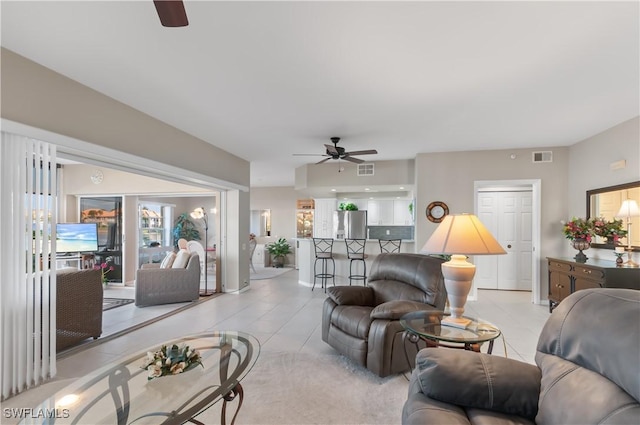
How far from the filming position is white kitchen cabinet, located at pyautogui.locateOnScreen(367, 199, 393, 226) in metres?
8.44

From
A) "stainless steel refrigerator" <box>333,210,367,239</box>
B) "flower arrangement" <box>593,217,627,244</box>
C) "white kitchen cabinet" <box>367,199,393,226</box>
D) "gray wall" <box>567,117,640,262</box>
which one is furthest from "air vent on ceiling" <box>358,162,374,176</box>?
"flower arrangement" <box>593,217,627,244</box>

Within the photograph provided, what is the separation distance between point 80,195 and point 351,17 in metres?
7.18

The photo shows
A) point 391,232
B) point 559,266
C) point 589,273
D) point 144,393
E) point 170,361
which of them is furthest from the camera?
point 391,232

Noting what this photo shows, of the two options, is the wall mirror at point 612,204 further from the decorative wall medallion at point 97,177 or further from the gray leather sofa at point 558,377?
the decorative wall medallion at point 97,177

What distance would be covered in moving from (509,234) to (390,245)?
2.46 metres

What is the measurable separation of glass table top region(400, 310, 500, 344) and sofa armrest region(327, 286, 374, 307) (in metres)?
0.79

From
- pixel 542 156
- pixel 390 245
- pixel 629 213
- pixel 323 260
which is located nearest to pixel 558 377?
pixel 629 213

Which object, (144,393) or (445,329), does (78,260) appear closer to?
(144,393)

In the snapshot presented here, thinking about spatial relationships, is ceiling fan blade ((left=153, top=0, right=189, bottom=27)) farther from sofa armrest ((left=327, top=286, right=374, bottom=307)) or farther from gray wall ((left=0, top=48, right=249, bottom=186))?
sofa armrest ((left=327, top=286, right=374, bottom=307))

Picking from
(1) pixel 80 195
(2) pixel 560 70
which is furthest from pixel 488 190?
(1) pixel 80 195

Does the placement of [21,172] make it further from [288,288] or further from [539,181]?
[539,181]

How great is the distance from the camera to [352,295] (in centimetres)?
325

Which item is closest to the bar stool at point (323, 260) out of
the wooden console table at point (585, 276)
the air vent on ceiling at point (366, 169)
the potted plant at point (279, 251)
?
the air vent on ceiling at point (366, 169)

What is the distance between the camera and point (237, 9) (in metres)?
1.94
